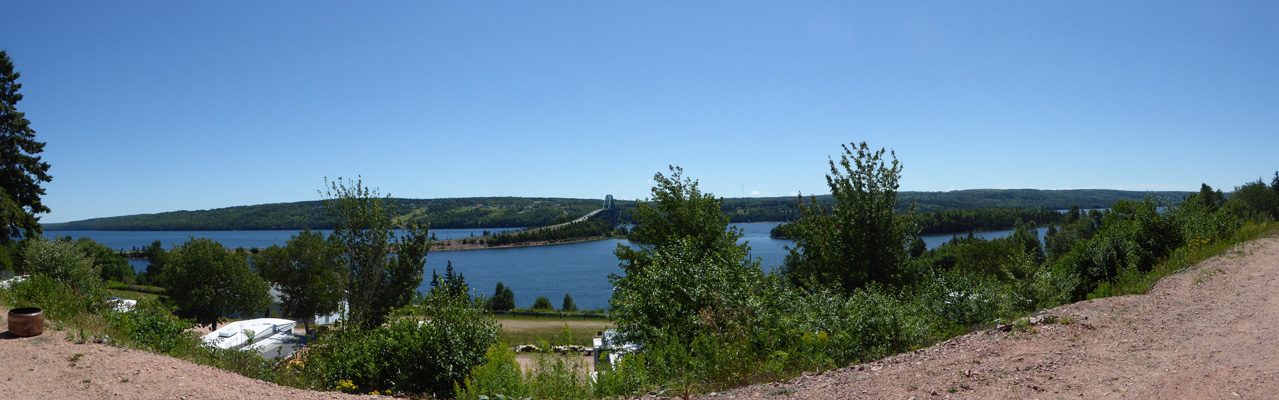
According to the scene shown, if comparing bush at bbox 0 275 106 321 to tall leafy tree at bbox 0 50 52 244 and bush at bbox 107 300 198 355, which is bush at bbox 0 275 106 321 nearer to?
bush at bbox 107 300 198 355

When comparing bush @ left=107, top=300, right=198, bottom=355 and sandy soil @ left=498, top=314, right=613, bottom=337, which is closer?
bush @ left=107, top=300, right=198, bottom=355

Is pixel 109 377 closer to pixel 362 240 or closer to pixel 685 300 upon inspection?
pixel 685 300

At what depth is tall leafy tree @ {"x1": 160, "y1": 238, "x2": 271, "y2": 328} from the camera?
2753cm

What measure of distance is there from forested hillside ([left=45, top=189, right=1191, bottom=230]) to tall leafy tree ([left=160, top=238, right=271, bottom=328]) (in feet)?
360

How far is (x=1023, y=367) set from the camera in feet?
14.9

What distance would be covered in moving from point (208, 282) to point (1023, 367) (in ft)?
108

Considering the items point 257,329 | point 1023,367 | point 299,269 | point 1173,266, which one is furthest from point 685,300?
point 299,269

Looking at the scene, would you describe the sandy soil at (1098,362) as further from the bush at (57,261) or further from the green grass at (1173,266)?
the bush at (57,261)

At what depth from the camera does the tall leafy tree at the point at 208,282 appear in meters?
27.5

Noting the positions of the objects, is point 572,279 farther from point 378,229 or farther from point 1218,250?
point 1218,250

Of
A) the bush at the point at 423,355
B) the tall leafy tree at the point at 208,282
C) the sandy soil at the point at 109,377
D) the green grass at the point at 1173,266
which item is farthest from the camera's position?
the tall leafy tree at the point at 208,282

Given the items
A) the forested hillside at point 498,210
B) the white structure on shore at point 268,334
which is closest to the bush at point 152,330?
the white structure on shore at point 268,334

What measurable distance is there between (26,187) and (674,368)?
27.9m

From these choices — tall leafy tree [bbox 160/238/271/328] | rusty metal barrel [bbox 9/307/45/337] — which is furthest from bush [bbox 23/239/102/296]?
rusty metal barrel [bbox 9/307/45/337]
